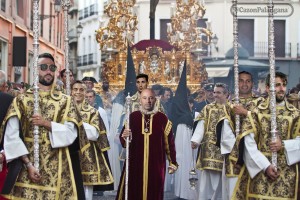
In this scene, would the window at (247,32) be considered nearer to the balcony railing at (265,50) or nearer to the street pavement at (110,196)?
the balcony railing at (265,50)

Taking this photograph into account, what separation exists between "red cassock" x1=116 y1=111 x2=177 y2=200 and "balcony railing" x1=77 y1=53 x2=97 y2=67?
3565 cm

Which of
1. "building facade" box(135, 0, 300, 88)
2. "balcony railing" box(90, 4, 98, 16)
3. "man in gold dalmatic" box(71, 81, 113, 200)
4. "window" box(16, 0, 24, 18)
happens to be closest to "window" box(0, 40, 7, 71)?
"window" box(16, 0, 24, 18)

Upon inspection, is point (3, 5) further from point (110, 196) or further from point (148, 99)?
point (148, 99)

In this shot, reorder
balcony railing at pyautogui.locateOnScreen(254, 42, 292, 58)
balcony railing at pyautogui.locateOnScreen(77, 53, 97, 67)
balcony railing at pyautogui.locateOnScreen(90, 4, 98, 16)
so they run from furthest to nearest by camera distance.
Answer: balcony railing at pyautogui.locateOnScreen(77, 53, 97, 67) < balcony railing at pyautogui.locateOnScreen(90, 4, 98, 16) < balcony railing at pyautogui.locateOnScreen(254, 42, 292, 58)

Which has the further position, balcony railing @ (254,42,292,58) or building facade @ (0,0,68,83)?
balcony railing @ (254,42,292,58)

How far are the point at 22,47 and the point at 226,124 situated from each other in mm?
7314

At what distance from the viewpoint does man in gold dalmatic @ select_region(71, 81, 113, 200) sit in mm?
8312

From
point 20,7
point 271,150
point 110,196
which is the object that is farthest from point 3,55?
point 271,150

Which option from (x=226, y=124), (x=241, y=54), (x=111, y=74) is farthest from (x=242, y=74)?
(x=241, y=54)

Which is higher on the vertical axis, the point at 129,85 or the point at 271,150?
the point at 129,85

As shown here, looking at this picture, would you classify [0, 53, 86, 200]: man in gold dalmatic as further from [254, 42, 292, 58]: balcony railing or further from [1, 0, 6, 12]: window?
[254, 42, 292, 58]: balcony railing

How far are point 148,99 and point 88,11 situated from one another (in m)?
35.1

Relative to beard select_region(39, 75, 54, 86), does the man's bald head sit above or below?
below

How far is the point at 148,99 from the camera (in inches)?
335
